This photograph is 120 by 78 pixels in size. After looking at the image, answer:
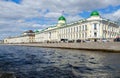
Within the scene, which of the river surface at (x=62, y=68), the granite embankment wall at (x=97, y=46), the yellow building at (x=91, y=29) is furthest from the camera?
the yellow building at (x=91, y=29)

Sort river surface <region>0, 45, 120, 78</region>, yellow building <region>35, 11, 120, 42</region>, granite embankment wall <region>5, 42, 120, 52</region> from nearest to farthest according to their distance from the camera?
river surface <region>0, 45, 120, 78</region> → granite embankment wall <region>5, 42, 120, 52</region> → yellow building <region>35, 11, 120, 42</region>

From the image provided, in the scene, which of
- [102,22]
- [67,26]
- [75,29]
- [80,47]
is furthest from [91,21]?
[80,47]

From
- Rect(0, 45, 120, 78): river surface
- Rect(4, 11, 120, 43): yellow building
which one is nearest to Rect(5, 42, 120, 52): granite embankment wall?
Rect(4, 11, 120, 43): yellow building

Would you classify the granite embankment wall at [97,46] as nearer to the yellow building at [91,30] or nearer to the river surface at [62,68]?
the yellow building at [91,30]

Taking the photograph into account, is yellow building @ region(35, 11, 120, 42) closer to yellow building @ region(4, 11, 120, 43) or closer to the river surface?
yellow building @ region(4, 11, 120, 43)

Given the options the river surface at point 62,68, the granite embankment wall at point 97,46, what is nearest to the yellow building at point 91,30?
the granite embankment wall at point 97,46

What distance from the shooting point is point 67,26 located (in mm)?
126062

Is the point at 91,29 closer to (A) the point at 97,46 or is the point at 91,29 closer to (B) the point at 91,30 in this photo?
(B) the point at 91,30

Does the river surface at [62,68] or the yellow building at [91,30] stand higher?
the yellow building at [91,30]

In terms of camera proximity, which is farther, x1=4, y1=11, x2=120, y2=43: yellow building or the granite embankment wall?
x1=4, y1=11, x2=120, y2=43: yellow building

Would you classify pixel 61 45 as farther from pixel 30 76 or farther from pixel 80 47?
pixel 30 76

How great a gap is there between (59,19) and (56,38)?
15.0 m

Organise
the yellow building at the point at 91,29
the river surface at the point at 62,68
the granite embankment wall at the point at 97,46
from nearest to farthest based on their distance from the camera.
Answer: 1. the river surface at the point at 62,68
2. the granite embankment wall at the point at 97,46
3. the yellow building at the point at 91,29

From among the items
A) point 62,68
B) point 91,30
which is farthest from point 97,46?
point 91,30
